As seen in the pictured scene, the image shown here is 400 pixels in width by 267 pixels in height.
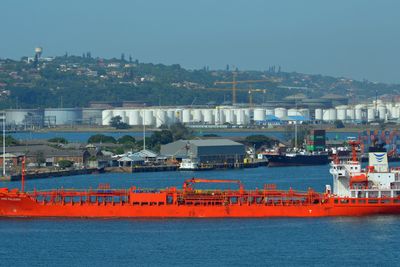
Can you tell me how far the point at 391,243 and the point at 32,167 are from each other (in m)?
27.3

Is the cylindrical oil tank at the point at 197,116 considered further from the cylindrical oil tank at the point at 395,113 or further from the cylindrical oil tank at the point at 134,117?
the cylindrical oil tank at the point at 395,113

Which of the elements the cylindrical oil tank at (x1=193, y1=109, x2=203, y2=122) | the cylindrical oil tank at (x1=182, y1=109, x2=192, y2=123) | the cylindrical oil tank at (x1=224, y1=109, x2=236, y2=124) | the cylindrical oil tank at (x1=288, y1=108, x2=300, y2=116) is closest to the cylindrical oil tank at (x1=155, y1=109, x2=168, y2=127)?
the cylindrical oil tank at (x1=182, y1=109, x2=192, y2=123)

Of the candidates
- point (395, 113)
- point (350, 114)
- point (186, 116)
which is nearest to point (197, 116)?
point (186, 116)

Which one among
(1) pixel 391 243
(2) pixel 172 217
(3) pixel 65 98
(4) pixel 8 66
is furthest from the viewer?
(4) pixel 8 66

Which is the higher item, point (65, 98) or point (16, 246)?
point (65, 98)

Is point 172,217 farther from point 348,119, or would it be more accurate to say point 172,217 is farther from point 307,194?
point 348,119

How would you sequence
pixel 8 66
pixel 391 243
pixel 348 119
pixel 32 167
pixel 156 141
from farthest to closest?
pixel 8 66
pixel 348 119
pixel 156 141
pixel 32 167
pixel 391 243

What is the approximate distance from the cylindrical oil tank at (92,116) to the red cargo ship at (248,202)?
295 ft

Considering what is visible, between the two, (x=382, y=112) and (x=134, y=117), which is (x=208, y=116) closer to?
(x=134, y=117)

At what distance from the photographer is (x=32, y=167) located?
51.8 meters

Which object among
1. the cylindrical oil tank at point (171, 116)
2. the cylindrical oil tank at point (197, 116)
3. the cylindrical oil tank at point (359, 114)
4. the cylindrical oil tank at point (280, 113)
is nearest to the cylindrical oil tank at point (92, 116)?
the cylindrical oil tank at point (171, 116)

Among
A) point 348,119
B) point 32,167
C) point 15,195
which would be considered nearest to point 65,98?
point 348,119

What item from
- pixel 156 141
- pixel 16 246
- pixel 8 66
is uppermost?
pixel 8 66

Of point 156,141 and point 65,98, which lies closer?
point 156,141
